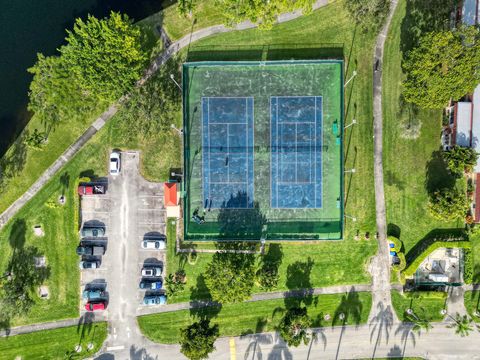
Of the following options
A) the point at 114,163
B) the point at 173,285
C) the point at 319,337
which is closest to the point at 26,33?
the point at 114,163

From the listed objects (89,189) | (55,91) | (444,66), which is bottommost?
(89,189)

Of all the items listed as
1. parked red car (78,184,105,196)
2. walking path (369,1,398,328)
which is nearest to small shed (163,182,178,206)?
parked red car (78,184,105,196)

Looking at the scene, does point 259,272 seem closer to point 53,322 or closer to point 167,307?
point 167,307

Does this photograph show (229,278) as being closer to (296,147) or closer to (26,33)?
(296,147)

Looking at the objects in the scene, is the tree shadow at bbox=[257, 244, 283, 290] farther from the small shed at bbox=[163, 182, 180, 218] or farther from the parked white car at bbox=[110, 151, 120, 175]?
the parked white car at bbox=[110, 151, 120, 175]

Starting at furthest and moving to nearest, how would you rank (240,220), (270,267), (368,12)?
1. (240,220)
2. (270,267)
3. (368,12)

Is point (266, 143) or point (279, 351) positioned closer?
point (266, 143)

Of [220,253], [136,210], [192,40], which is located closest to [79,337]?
[136,210]
